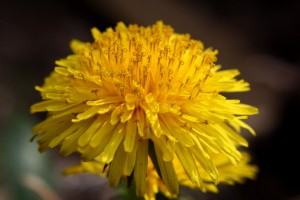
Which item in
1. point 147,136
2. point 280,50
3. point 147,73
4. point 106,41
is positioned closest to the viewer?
point 147,136

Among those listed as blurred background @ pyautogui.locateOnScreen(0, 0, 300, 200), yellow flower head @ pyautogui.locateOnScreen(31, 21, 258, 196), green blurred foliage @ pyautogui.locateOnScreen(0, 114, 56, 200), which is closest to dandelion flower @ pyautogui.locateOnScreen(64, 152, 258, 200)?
yellow flower head @ pyautogui.locateOnScreen(31, 21, 258, 196)

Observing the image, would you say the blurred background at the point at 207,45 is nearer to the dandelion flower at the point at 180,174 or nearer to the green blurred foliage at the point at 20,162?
the green blurred foliage at the point at 20,162

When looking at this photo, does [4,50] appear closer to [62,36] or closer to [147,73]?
[62,36]

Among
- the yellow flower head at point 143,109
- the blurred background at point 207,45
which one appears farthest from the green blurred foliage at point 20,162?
the yellow flower head at point 143,109

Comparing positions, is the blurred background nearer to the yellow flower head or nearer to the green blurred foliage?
the green blurred foliage

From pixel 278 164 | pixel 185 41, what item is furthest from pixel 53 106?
pixel 278 164
